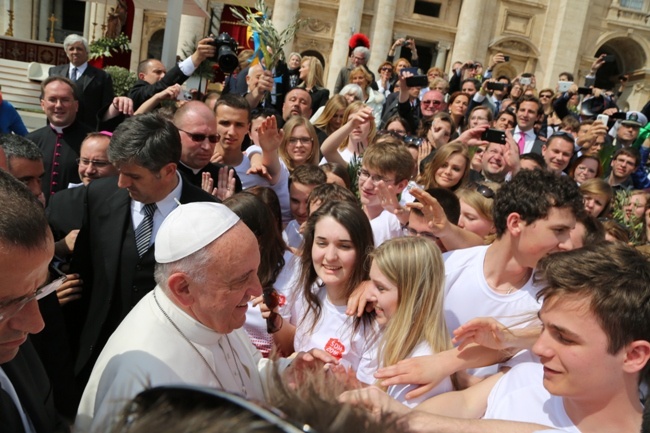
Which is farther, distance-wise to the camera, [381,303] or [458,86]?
[458,86]

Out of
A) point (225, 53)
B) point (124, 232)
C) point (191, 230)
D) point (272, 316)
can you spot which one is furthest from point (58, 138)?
point (191, 230)

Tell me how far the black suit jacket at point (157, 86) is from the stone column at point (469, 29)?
78.8 feet

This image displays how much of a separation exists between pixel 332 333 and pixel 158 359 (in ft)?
4.39

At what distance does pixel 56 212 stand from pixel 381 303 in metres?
2.39

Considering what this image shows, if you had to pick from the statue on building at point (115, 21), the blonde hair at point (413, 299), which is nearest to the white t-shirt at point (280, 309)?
the blonde hair at point (413, 299)

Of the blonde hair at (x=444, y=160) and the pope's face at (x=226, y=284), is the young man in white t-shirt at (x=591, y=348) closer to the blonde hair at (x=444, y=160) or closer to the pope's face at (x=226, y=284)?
the pope's face at (x=226, y=284)

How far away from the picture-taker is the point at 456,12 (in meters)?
29.2

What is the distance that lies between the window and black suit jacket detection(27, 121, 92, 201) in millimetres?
28275

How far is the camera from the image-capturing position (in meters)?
6.27

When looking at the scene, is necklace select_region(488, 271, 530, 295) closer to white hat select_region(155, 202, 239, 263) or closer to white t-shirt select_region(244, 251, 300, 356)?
white t-shirt select_region(244, 251, 300, 356)

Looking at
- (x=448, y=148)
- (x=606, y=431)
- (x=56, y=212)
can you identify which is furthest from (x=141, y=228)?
(x=448, y=148)

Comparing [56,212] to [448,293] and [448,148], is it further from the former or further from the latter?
[448,148]

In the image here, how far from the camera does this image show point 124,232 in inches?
123

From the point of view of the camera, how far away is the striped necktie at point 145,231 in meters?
3.09
